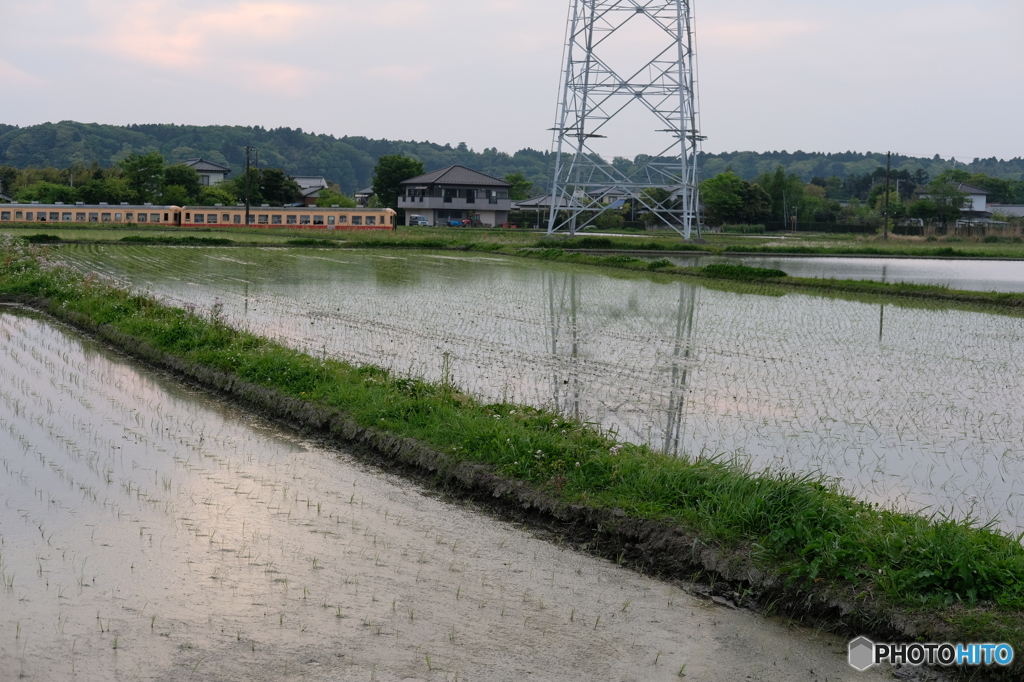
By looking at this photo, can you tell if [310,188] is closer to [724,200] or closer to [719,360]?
[724,200]

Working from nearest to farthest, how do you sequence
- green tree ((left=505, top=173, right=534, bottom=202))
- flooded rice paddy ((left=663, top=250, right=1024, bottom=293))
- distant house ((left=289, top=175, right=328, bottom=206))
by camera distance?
flooded rice paddy ((left=663, top=250, right=1024, bottom=293)) < distant house ((left=289, top=175, right=328, bottom=206)) < green tree ((left=505, top=173, right=534, bottom=202))

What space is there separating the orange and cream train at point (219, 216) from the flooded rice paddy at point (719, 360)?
1017 inches

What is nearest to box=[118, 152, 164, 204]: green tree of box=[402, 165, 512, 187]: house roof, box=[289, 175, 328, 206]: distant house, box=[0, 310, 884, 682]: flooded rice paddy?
box=[289, 175, 328, 206]: distant house

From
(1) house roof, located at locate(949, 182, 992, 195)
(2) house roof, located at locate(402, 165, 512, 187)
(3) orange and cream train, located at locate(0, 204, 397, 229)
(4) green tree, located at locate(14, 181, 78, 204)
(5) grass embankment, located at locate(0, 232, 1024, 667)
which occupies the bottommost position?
(5) grass embankment, located at locate(0, 232, 1024, 667)

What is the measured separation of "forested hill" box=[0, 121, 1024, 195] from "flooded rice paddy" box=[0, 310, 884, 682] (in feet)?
295

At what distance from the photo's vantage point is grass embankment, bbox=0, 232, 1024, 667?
12.7 feet

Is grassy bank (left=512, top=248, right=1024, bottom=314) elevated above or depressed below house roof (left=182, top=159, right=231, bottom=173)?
below

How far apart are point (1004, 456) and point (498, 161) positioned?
128429mm

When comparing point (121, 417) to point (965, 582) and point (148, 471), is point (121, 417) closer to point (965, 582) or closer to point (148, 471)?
point (148, 471)

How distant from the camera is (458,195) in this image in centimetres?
5731

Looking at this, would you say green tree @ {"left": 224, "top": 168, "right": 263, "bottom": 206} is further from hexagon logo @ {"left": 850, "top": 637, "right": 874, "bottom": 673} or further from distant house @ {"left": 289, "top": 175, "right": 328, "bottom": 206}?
hexagon logo @ {"left": 850, "top": 637, "right": 874, "bottom": 673}

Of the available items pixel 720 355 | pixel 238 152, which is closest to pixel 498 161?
pixel 238 152

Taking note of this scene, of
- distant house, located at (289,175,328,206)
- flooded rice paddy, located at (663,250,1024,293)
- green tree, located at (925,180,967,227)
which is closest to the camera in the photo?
flooded rice paddy, located at (663,250,1024,293)

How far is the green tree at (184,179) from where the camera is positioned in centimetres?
5528
